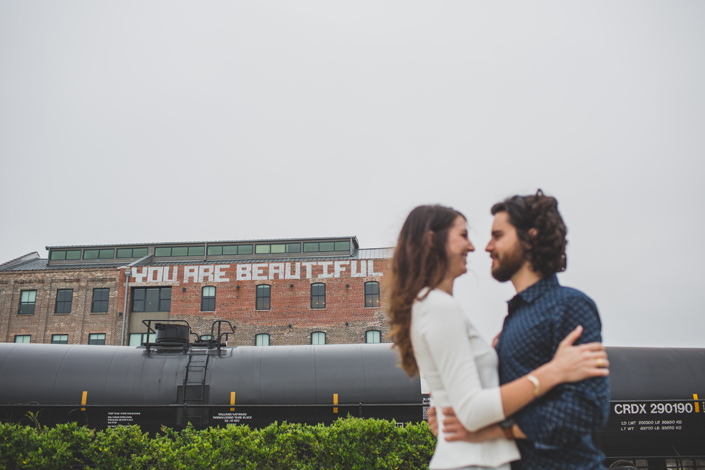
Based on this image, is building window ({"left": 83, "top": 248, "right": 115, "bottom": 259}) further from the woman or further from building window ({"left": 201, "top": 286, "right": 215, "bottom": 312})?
the woman

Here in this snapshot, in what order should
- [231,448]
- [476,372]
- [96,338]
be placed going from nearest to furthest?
[476,372], [231,448], [96,338]

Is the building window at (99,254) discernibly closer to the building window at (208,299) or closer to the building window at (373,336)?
the building window at (208,299)

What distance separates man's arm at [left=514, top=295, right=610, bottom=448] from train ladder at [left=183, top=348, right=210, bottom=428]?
365 inches

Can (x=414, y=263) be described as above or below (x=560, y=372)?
above

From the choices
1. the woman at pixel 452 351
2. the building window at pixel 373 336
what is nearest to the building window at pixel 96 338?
the building window at pixel 373 336

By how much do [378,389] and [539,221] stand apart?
9300 millimetres

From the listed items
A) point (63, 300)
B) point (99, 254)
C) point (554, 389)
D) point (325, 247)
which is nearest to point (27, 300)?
point (63, 300)

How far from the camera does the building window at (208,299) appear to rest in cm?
3159

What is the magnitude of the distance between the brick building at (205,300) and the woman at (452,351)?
29091 millimetres

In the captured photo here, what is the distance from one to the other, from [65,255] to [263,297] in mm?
17357

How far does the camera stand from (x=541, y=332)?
1986 millimetres

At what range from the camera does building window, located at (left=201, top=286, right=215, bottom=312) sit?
104 ft

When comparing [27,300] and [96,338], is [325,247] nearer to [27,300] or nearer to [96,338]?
[96,338]

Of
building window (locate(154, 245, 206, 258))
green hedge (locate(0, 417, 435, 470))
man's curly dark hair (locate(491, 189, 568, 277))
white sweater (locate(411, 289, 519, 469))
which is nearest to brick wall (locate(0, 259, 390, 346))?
building window (locate(154, 245, 206, 258))
